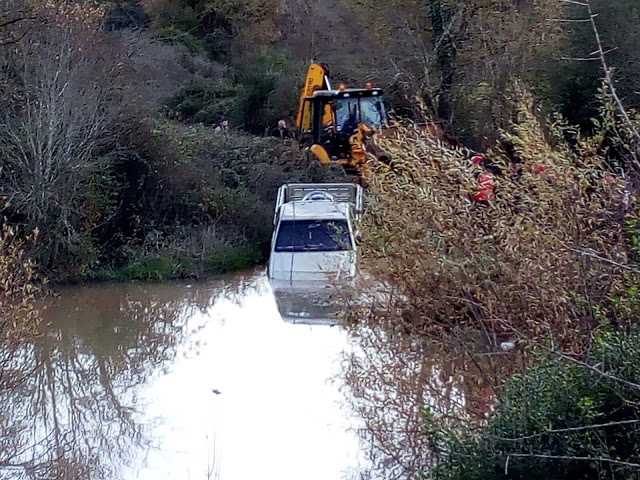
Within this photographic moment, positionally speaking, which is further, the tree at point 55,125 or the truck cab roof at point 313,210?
the truck cab roof at point 313,210

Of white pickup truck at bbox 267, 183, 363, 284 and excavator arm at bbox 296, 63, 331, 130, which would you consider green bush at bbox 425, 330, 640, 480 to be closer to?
white pickup truck at bbox 267, 183, 363, 284

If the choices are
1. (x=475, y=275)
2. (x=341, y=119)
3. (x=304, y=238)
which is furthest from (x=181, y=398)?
(x=341, y=119)

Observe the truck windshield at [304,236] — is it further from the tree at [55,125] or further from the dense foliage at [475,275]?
the dense foliage at [475,275]

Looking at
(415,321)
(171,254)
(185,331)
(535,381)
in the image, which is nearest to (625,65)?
(171,254)

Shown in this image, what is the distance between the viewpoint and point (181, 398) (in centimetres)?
955

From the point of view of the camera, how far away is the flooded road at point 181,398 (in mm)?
7793

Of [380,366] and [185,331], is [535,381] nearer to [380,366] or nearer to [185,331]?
[380,366]

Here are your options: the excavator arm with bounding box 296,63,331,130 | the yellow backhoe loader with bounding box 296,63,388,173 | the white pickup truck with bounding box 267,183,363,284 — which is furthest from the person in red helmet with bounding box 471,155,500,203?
the excavator arm with bounding box 296,63,331,130

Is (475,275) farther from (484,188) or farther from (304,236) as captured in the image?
(304,236)

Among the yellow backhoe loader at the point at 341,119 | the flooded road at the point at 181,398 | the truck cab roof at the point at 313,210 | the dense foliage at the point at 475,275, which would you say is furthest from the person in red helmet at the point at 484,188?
the yellow backhoe loader at the point at 341,119

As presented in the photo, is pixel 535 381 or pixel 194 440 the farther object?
pixel 194 440

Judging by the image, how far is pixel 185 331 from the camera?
12555 millimetres

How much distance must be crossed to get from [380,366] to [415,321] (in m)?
0.48

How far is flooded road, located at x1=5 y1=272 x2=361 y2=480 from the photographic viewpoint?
25.6 feet
